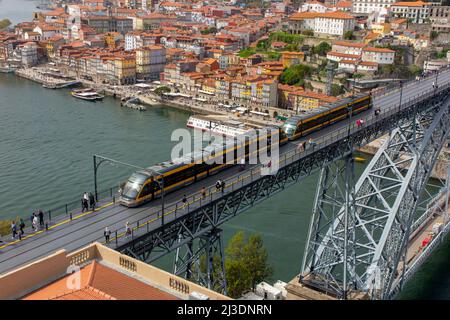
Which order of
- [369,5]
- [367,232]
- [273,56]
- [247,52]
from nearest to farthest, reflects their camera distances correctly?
[367,232]
[273,56]
[247,52]
[369,5]

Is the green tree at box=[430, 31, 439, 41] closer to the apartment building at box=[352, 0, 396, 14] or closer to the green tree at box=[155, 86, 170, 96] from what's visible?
the apartment building at box=[352, 0, 396, 14]

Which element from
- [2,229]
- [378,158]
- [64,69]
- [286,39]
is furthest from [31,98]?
[378,158]

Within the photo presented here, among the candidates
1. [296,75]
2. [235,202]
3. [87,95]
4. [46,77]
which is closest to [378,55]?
[296,75]

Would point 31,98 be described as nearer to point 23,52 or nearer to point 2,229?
point 23,52

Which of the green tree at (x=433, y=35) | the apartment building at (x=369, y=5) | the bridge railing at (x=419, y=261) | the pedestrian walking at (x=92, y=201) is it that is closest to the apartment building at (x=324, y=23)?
the apartment building at (x=369, y=5)

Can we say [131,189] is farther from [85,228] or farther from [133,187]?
[85,228]

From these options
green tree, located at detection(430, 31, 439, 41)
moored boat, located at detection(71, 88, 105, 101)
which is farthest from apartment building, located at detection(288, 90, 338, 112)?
green tree, located at detection(430, 31, 439, 41)

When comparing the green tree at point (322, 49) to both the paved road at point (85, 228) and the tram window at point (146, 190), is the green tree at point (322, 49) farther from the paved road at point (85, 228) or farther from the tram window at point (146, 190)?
the tram window at point (146, 190)
